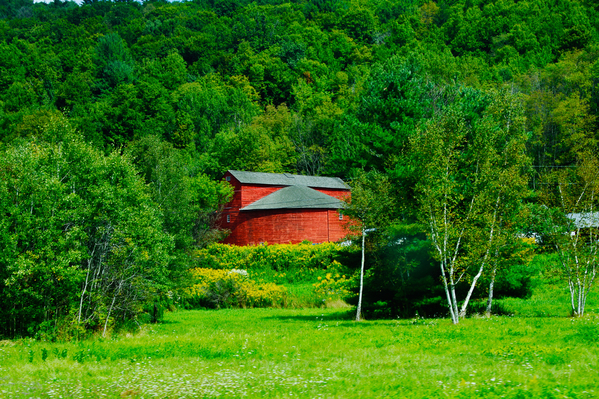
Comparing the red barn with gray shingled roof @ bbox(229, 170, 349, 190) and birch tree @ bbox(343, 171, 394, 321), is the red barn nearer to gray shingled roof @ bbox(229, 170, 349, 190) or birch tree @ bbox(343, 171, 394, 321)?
gray shingled roof @ bbox(229, 170, 349, 190)

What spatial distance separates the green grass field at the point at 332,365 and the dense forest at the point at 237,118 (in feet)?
11.3

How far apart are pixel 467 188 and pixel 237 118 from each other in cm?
8133

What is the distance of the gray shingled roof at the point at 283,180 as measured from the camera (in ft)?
194

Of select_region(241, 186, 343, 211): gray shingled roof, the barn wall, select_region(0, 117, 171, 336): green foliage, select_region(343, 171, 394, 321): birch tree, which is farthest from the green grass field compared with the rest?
select_region(241, 186, 343, 211): gray shingled roof

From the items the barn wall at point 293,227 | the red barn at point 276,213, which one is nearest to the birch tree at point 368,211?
the red barn at point 276,213

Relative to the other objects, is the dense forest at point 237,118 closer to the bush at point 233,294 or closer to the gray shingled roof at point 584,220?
the gray shingled roof at point 584,220

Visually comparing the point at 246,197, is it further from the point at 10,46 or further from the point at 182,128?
the point at 10,46

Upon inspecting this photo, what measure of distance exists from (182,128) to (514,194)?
76985 millimetres

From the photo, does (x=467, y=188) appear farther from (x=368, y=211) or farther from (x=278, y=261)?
(x=278, y=261)

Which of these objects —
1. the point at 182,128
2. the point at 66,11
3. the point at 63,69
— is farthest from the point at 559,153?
the point at 66,11

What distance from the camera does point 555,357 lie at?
10742 millimetres

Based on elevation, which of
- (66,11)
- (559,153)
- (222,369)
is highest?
(66,11)

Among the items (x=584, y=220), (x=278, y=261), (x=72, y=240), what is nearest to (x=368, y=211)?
(x=584, y=220)

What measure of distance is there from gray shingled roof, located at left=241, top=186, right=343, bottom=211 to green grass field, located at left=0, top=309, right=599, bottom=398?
122 feet
